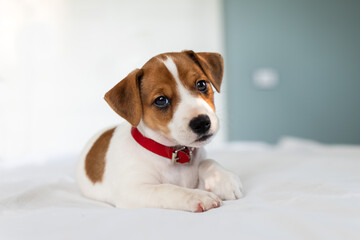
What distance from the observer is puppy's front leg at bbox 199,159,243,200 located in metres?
1.75

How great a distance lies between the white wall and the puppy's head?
11.5 feet

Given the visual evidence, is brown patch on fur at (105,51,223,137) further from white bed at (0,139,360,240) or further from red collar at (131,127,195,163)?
white bed at (0,139,360,240)

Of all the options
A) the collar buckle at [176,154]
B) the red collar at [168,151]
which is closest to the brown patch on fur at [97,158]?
the red collar at [168,151]

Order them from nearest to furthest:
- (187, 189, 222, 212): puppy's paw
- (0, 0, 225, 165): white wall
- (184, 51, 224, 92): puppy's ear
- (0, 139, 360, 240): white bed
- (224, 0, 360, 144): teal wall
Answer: (0, 139, 360, 240): white bed < (187, 189, 222, 212): puppy's paw < (184, 51, 224, 92): puppy's ear < (0, 0, 225, 165): white wall < (224, 0, 360, 144): teal wall

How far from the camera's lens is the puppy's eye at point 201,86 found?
1.89m

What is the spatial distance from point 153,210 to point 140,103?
57 cm

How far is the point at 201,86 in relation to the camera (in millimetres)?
1911

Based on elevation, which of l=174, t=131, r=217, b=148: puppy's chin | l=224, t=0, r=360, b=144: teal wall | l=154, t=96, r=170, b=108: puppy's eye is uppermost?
l=154, t=96, r=170, b=108: puppy's eye

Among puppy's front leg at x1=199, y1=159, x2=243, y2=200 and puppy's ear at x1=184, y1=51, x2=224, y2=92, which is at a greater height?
puppy's ear at x1=184, y1=51, x2=224, y2=92

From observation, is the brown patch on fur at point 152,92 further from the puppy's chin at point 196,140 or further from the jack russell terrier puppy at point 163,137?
the puppy's chin at point 196,140

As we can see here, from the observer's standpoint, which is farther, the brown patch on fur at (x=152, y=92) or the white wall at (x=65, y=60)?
the white wall at (x=65, y=60)

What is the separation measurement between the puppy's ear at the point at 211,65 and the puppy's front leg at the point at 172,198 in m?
0.64

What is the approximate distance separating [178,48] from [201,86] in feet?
14.2

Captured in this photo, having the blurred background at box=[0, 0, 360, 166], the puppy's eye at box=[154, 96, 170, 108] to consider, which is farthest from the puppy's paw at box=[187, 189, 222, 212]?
the blurred background at box=[0, 0, 360, 166]
